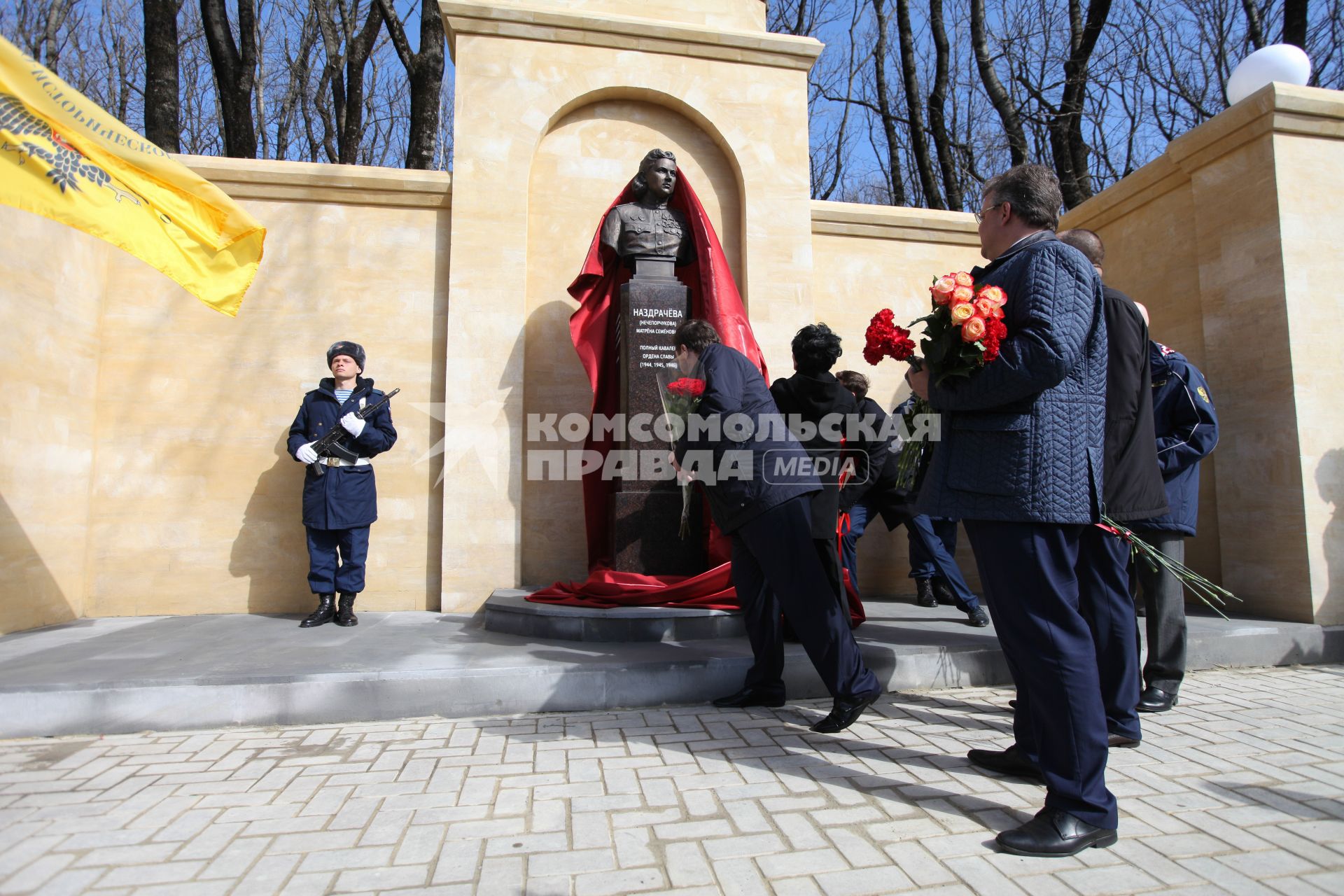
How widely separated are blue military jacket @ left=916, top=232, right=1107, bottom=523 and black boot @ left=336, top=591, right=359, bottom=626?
13.0 feet

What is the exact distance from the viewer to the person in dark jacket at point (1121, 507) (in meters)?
2.81

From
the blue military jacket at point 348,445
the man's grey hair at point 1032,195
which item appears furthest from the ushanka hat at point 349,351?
the man's grey hair at point 1032,195

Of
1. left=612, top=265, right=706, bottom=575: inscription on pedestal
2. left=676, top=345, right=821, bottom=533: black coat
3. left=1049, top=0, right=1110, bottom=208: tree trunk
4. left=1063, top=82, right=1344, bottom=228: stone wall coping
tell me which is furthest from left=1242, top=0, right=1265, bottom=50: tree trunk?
left=676, top=345, right=821, bottom=533: black coat

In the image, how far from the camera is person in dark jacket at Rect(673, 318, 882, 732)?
304 centimetres

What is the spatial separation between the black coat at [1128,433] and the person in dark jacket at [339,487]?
4.10m

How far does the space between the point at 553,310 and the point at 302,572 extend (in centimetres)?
274

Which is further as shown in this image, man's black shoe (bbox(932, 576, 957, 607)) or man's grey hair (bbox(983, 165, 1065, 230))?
man's black shoe (bbox(932, 576, 957, 607))

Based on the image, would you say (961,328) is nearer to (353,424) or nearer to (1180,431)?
(1180,431)

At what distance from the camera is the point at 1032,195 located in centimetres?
243

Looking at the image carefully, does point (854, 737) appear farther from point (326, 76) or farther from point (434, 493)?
point (326, 76)

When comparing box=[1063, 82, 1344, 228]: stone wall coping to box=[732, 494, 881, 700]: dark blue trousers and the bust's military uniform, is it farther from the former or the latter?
box=[732, 494, 881, 700]: dark blue trousers

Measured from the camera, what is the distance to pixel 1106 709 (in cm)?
285

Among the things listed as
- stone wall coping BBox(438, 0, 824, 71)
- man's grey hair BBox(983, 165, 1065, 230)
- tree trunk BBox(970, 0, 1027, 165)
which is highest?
tree trunk BBox(970, 0, 1027, 165)

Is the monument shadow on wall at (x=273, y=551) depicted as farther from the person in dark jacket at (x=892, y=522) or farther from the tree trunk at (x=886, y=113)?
the tree trunk at (x=886, y=113)
